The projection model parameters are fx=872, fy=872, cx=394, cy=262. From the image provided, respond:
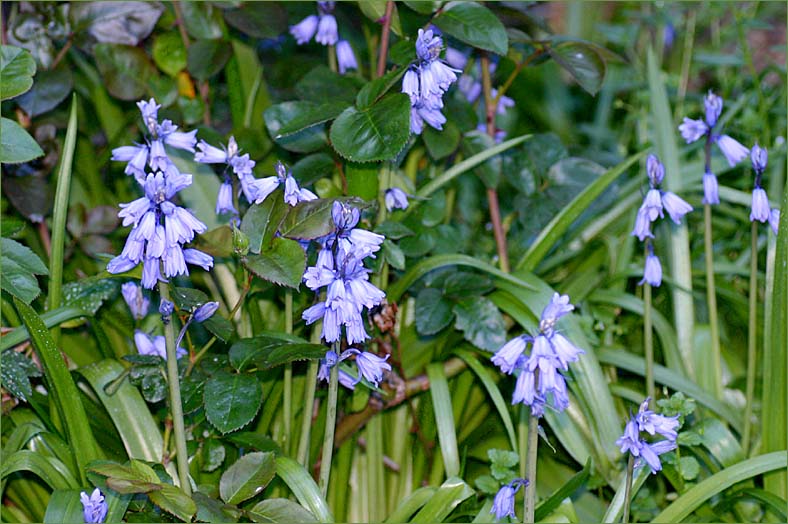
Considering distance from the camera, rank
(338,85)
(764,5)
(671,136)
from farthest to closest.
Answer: (764,5) < (671,136) < (338,85)

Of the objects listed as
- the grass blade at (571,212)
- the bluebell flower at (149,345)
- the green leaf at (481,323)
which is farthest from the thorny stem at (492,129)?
the bluebell flower at (149,345)

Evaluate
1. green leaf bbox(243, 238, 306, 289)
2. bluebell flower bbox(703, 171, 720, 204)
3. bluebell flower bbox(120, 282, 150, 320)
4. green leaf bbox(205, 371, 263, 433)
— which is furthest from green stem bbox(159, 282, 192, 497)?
bluebell flower bbox(703, 171, 720, 204)

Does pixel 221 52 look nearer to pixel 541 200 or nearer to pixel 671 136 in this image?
pixel 541 200

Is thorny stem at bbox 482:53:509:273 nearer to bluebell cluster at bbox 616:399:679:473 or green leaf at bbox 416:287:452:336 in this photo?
green leaf at bbox 416:287:452:336

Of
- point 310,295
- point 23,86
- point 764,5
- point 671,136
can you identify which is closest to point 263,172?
point 310,295

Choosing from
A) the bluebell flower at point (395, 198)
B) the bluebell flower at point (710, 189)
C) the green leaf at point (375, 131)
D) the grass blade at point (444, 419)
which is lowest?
the grass blade at point (444, 419)

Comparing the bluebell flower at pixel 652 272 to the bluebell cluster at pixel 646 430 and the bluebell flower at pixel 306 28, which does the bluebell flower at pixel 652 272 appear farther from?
the bluebell flower at pixel 306 28

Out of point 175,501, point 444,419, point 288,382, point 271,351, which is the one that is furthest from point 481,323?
point 175,501
